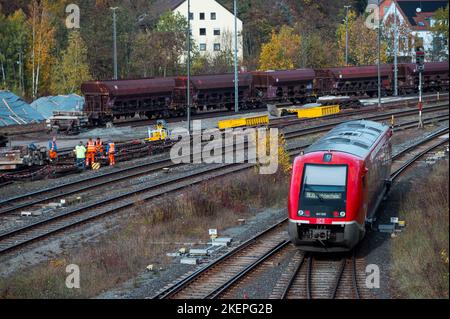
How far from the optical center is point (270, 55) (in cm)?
7044

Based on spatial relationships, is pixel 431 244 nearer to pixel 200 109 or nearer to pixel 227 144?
pixel 227 144

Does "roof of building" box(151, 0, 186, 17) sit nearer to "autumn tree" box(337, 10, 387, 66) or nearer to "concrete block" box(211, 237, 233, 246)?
"autumn tree" box(337, 10, 387, 66)

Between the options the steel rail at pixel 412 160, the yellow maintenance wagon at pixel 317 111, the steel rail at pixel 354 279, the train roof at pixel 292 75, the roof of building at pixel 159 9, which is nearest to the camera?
the steel rail at pixel 354 279

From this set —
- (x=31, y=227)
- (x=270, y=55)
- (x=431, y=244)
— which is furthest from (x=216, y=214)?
(x=270, y=55)

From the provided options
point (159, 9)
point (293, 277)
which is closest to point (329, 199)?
point (293, 277)

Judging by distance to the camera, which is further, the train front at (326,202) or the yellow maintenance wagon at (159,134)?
the yellow maintenance wagon at (159,134)

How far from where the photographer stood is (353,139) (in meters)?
19.0

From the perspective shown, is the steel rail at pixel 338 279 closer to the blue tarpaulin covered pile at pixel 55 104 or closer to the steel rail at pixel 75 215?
the steel rail at pixel 75 215

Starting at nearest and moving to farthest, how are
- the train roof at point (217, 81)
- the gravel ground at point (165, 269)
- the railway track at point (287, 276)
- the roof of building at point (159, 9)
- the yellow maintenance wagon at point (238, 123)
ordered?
the railway track at point (287, 276) < the gravel ground at point (165, 269) < the yellow maintenance wagon at point (238, 123) < the train roof at point (217, 81) < the roof of building at point (159, 9)

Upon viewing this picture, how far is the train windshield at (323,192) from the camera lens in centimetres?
1680

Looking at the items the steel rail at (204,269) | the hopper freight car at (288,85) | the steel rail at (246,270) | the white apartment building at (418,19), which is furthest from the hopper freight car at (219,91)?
the steel rail at (246,270)

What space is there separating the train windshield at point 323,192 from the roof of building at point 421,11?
230 ft

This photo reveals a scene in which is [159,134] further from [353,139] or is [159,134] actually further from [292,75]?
[292,75]
